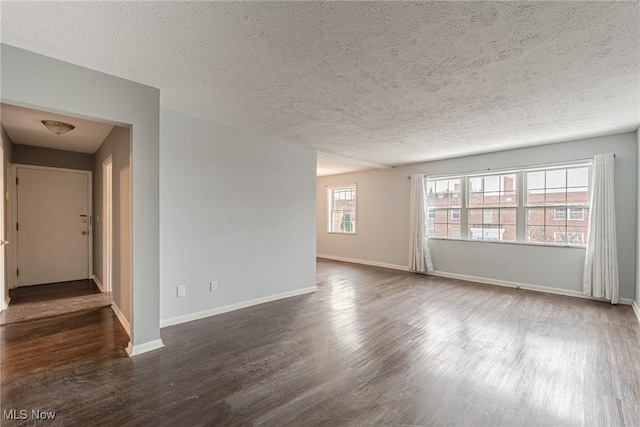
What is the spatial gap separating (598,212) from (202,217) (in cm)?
566

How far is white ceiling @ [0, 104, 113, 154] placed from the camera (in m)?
3.31

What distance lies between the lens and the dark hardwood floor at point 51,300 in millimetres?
3546

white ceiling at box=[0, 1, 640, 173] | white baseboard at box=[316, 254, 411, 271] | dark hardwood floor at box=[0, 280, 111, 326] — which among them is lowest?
white baseboard at box=[316, 254, 411, 271]

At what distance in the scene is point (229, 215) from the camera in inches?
151

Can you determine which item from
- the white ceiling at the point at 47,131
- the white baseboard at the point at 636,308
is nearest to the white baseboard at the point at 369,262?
the white baseboard at the point at 636,308

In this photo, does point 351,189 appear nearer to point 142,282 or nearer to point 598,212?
point 598,212

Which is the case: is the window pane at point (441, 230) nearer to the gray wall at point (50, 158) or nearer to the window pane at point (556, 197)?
the window pane at point (556, 197)

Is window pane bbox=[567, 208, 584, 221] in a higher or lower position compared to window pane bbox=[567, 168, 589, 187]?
lower

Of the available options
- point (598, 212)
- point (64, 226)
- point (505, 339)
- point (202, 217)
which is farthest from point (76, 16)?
point (598, 212)

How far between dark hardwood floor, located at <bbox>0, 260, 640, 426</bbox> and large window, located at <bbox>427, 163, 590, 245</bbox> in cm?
141

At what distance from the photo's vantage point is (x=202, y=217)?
11.7 feet

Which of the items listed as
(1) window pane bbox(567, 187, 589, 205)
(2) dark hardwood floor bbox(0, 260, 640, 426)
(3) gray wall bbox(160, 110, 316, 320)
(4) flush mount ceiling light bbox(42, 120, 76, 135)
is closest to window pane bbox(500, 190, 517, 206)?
(1) window pane bbox(567, 187, 589, 205)

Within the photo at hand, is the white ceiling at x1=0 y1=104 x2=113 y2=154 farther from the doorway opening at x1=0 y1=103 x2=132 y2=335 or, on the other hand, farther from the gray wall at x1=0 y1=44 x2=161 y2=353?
the gray wall at x1=0 y1=44 x2=161 y2=353

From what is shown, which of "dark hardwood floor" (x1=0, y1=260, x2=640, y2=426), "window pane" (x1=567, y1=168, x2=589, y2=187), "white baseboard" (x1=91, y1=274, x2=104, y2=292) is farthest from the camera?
"white baseboard" (x1=91, y1=274, x2=104, y2=292)
